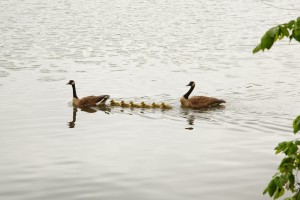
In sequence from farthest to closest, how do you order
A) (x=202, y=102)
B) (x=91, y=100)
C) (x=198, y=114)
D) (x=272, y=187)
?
(x=91, y=100)
(x=202, y=102)
(x=198, y=114)
(x=272, y=187)

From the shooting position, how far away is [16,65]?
36.8 metres

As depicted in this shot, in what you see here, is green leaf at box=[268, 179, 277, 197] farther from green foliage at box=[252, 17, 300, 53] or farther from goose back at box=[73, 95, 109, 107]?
goose back at box=[73, 95, 109, 107]

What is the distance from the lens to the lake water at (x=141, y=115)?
50.7ft

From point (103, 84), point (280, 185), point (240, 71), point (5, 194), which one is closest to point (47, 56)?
point (103, 84)

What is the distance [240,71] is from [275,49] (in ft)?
33.5

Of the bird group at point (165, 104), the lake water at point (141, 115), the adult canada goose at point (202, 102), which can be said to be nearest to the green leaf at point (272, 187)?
the lake water at point (141, 115)

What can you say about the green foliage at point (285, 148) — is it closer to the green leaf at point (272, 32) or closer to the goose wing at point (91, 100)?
the green leaf at point (272, 32)

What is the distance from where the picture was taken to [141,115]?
23.8m

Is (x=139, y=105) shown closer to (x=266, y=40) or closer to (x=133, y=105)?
(x=133, y=105)

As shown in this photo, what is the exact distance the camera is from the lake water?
15453 mm

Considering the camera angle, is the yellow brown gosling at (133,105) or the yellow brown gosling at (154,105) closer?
the yellow brown gosling at (154,105)

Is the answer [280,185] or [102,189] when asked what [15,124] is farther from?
[280,185]

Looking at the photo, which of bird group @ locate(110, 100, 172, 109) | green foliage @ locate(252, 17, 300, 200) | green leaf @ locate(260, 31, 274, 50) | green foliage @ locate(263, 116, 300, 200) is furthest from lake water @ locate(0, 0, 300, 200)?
green foliage @ locate(263, 116, 300, 200)

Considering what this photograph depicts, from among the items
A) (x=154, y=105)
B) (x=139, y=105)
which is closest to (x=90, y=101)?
(x=139, y=105)
